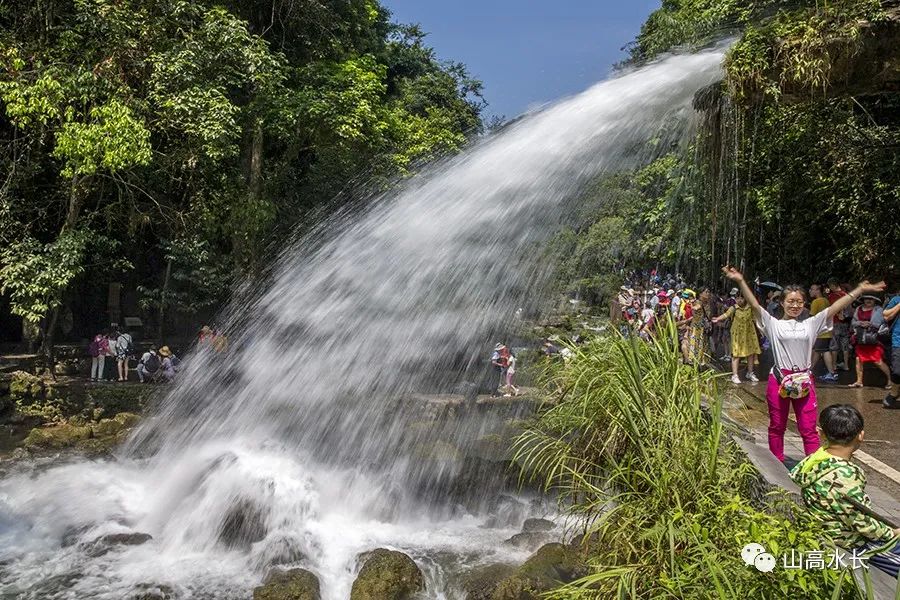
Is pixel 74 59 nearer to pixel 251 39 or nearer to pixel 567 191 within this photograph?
pixel 251 39

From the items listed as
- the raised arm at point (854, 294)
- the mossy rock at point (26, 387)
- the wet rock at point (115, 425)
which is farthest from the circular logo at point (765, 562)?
the mossy rock at point (26, 387)

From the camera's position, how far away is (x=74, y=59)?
13805mm

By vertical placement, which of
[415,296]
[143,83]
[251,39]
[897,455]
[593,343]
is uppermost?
[251,39]

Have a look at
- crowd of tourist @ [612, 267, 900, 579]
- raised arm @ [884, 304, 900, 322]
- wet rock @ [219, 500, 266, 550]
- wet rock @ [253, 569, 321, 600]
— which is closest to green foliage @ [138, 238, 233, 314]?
wet rock @ [219, 500, 266, 550]

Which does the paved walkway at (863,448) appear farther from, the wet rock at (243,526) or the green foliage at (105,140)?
the green foliage at (105,140)

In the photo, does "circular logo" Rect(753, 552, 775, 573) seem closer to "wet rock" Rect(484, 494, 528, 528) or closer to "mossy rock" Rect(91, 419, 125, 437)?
"wet rock" Rect(484, 494, 528, 528)

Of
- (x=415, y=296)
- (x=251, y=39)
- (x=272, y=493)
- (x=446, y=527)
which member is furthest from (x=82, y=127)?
(x=446, y=527)

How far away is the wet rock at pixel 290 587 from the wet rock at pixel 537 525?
2.56 meters

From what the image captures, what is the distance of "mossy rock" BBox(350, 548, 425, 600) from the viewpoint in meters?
6.29

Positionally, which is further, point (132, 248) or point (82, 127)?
point (132, 248)

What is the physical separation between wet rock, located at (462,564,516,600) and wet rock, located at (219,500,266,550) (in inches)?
106

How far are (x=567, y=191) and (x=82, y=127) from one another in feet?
29.7

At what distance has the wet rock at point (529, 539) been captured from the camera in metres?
7.44

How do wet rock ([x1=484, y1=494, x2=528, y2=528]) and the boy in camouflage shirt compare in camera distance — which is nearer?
the boy in camouflage shirt
